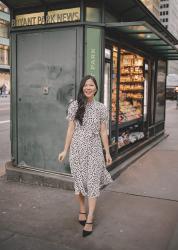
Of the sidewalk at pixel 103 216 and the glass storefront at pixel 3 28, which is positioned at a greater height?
the glass storefront at pixel 3 28

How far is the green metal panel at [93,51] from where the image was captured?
223 inches

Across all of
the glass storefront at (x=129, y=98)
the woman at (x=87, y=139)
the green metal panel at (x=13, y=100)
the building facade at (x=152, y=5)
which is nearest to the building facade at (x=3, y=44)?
the building facade at (x=152, y=5)

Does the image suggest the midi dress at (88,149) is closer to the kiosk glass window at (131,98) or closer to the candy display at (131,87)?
the kiosk glass window at (131,98)

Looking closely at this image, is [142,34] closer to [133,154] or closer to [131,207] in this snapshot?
[133,154]

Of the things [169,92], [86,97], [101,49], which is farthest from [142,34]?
[169,92]

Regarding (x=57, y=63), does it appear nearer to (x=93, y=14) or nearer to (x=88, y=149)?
(x=93, y=14)

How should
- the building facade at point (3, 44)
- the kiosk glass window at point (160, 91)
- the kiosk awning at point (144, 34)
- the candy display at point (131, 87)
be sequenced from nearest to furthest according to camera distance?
the kiosk awning at point (144, 34)
the candy display at point (131, 87)
the kiosk glass window at point (160, 91)
the building facade at point (3, 44)

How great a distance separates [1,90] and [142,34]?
3450cm

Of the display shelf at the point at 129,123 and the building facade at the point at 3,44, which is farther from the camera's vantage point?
the building facade at the point at 3,44

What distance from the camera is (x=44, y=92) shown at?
19.9ft

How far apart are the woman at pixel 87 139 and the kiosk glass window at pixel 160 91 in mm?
6741

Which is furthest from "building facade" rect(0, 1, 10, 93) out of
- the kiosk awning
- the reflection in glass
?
the reflection in glass

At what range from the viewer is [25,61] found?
20.3 ft

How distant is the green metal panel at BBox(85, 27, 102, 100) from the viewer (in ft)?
18.5
